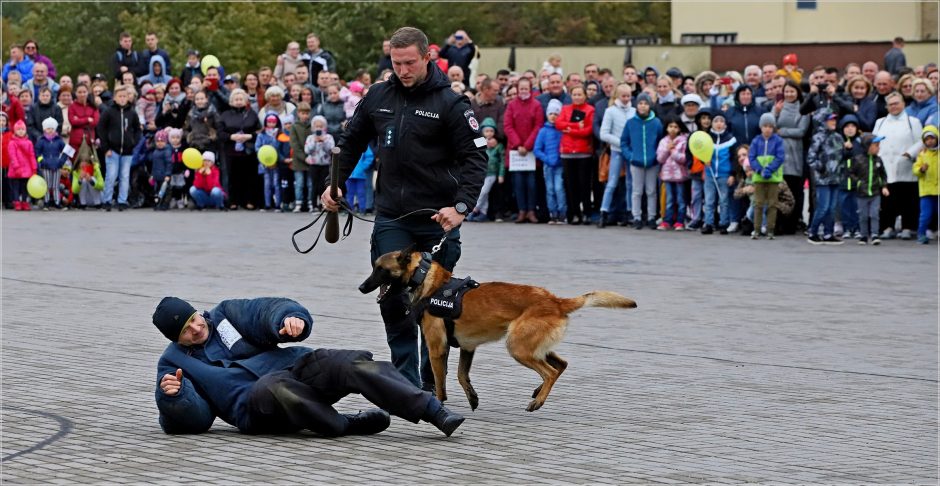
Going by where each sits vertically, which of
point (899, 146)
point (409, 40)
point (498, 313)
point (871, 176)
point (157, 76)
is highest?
point (157, 76)

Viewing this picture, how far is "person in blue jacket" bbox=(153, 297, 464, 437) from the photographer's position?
708 cm

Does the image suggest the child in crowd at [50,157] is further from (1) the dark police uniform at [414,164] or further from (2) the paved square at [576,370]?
(1) the dark police uniform at [414,164]

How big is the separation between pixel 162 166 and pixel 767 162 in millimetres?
10369

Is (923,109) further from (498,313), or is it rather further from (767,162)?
(498,313)

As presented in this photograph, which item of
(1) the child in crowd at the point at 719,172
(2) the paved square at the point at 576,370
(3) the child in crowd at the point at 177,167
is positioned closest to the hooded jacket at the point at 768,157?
(1) the child in crowd at the point at 719,172

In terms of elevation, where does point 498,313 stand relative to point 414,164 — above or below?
below

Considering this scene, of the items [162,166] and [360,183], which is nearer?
[360,183]

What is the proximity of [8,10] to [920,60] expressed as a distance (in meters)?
74.8

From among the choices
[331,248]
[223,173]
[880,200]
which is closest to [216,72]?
[223,173]

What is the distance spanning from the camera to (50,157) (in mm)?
24094

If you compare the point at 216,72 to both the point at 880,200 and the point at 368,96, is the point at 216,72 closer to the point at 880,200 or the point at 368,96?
the point at 880,200

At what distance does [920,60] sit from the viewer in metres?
48.7

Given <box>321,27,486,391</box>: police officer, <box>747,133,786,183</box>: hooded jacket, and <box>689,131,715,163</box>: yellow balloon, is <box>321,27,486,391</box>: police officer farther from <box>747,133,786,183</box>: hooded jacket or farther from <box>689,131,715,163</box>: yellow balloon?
<box>689,131,715,163</box>: yellow balloon

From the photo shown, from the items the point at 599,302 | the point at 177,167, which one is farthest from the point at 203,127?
the point at 599,302
